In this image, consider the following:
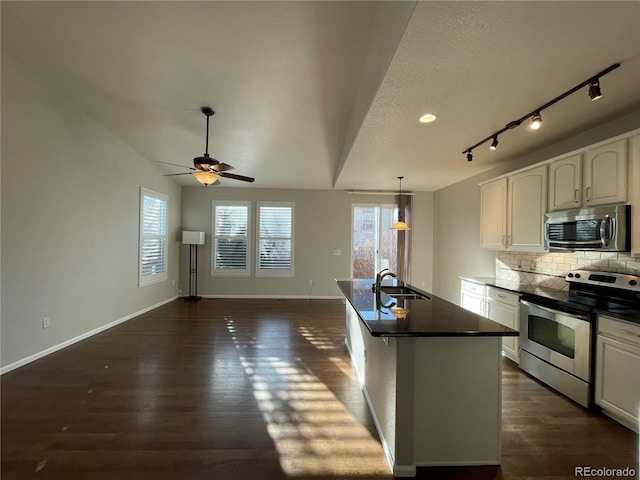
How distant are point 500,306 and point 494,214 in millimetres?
1278

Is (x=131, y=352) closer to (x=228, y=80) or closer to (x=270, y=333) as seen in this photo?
(x=270, y=333)

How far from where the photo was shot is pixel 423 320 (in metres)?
1.75

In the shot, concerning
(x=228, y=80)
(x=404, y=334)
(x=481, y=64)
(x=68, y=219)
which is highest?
(x=228, y=80)

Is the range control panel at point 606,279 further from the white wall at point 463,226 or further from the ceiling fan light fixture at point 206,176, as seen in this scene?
the ceiling fan light fixture at point 206,176

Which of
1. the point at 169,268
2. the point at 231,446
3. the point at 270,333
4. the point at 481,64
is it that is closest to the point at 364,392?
the point at 231,446

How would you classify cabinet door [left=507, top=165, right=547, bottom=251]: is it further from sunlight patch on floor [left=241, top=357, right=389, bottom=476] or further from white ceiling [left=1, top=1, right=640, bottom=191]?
sunlight patch on floor [left=241, top=357, right=389, bottom=476]

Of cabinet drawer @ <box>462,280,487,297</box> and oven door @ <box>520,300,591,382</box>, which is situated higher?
cabinet drawer @ <box>462,280,487,297</box>

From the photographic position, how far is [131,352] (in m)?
3.28

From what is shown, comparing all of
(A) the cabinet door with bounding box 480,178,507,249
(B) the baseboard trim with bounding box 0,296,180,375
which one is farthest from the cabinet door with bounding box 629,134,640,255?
(B) the baseboard trim with bounding box 0,296,180,375

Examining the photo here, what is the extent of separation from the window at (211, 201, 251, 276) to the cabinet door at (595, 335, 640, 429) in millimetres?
5863

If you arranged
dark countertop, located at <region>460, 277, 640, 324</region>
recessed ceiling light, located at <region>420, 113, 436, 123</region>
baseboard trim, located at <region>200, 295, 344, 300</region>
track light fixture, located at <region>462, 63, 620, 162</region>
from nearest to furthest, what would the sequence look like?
track light fixture, located at <region>462, 63, 620, 162</region>, dark countertop, located at <region>460, 277, 640, 324</region>, recessed ceiling light, located at <region>420, 113, 436, 123</region>, baseboard trim, located at <region>200, 295, 344, 300</region>

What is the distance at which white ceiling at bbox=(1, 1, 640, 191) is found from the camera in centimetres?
154

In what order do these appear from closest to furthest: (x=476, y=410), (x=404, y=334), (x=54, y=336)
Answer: (x=404, y=334) < (x=476, y=410) < (x=54, y=336)

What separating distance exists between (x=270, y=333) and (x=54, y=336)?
2565 millimetres
